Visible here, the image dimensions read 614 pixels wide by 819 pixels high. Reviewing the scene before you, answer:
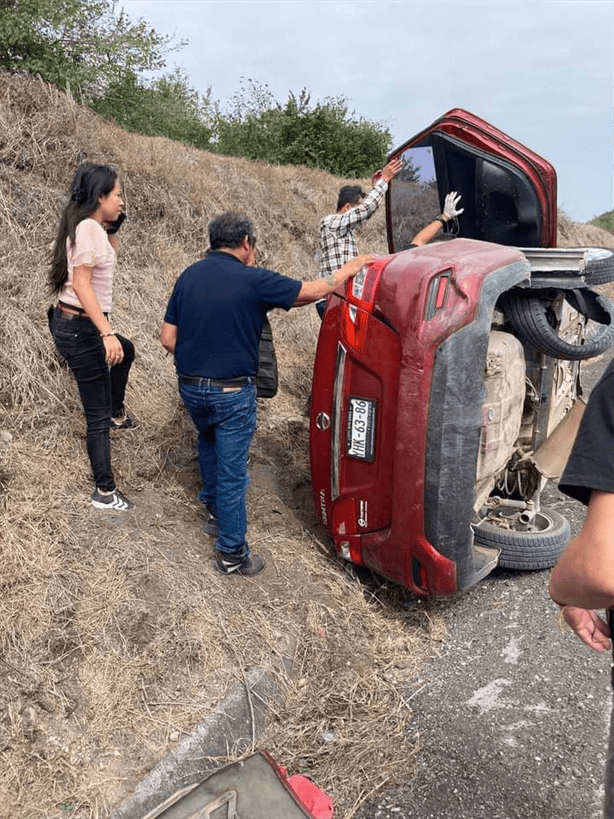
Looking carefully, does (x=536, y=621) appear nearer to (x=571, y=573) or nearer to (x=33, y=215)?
(x=571, y=573)

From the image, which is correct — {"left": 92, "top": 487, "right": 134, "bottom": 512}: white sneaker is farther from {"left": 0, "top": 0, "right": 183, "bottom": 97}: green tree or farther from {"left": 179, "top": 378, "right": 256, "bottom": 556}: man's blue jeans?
{"left": 0, "top": 0, "right": 183, "bottom": 97}: green tree

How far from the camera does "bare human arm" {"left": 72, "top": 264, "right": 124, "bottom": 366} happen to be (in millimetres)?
3605

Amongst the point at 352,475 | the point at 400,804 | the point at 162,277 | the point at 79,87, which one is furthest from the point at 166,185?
the point at 400,804

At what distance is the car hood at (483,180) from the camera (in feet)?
13.3

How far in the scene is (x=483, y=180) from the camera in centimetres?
426

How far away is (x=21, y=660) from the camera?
2.99 metres

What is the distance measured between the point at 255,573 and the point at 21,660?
1317 millimetres

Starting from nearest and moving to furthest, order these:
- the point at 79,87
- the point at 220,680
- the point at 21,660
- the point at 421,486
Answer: the point at 21,660
the point at 220,680
the point at 421,486
the point at 79,87

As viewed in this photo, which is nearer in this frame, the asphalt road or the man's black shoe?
the asphalt road

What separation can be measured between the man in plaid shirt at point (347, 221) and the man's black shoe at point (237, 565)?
7.73ft

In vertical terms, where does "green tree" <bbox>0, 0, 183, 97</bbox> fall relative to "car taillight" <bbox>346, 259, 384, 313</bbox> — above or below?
above

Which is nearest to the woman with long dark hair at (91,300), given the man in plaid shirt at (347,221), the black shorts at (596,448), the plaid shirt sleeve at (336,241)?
the man in plaid shirt at (347,221)

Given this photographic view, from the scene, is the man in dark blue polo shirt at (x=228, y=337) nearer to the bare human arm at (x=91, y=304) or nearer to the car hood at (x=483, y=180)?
the bare human arm at (x=91, y=304)

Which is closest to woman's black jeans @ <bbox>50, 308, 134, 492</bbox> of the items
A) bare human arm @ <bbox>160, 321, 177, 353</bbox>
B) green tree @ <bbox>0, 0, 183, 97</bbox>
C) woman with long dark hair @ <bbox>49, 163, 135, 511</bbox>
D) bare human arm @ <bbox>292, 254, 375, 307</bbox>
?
woman with long dark hair @ <bbox>49, 163, 135, 511</bbox>
